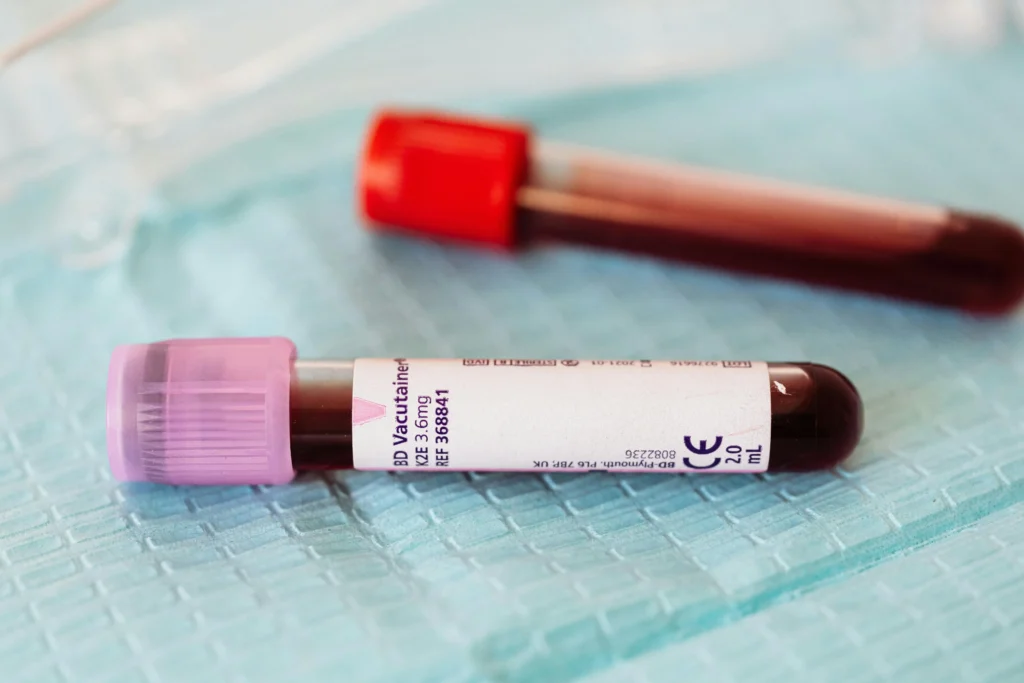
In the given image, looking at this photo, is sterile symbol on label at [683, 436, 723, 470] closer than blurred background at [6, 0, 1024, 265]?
Yes

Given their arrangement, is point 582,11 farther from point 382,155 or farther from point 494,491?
point 494,491

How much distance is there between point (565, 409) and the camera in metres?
0.44

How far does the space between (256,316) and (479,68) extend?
27 centimetres

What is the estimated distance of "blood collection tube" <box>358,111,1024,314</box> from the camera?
551 mm

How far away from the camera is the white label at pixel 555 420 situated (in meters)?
0.44

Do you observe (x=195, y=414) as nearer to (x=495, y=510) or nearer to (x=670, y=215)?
(x=495, y=510)

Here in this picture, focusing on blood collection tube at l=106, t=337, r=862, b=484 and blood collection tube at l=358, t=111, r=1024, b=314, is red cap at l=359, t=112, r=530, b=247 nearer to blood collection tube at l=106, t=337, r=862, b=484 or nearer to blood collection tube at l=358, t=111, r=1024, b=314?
blood collection tube at l=358, t=111, r=1024, b=314

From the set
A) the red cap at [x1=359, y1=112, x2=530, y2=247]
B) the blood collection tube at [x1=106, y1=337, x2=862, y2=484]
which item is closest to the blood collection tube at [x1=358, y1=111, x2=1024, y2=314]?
the red cap at [x1=359, y1=112, x2=530, y2=247]

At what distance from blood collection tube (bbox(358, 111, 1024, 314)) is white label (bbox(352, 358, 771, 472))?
0.15 metres

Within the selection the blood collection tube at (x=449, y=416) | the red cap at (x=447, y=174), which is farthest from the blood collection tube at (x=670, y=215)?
the blood collection tube at (x=449, y=416)

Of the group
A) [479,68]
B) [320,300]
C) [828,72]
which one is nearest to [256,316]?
[320,300]

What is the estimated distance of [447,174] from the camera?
0.58 m

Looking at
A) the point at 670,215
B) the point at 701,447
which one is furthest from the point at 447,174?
the point at 701,447

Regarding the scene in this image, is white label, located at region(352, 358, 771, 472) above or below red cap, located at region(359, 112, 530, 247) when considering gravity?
below
